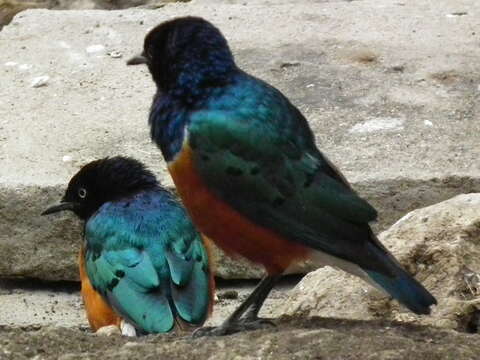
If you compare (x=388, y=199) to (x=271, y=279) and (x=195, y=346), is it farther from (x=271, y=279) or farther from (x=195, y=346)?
(x=195, y=346)

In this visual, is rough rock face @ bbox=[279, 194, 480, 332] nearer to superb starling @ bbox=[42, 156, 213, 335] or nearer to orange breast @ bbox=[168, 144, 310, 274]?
superb starling @ bbox=[42, 156, 213, 335]

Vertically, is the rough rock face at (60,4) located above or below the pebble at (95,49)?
below

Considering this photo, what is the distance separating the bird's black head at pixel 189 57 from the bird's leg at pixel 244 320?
2.41 ft

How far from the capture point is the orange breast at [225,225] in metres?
5.18

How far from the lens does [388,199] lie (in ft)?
23.7

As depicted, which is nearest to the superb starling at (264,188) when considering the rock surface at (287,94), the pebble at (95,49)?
the rock surface at (287,94)

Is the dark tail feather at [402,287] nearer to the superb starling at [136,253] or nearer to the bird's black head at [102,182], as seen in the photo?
the superb starling at [136,253]

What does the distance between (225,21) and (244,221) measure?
4267 mm

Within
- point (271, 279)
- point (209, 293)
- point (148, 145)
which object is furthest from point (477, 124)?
point (271, 279)

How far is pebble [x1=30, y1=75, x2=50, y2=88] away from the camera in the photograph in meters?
8.57

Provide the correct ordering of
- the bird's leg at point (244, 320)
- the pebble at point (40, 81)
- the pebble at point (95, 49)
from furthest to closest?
the pebble at point (95, 49) → the pebble at point (40, 81) → the bird's leg at point (244, 320)

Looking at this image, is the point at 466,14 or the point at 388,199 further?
the point at 466,14

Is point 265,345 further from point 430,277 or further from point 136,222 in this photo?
point 136,222

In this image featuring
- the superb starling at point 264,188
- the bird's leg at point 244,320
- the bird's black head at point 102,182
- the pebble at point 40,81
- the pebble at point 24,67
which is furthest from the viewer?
the pebble at point 24,67
